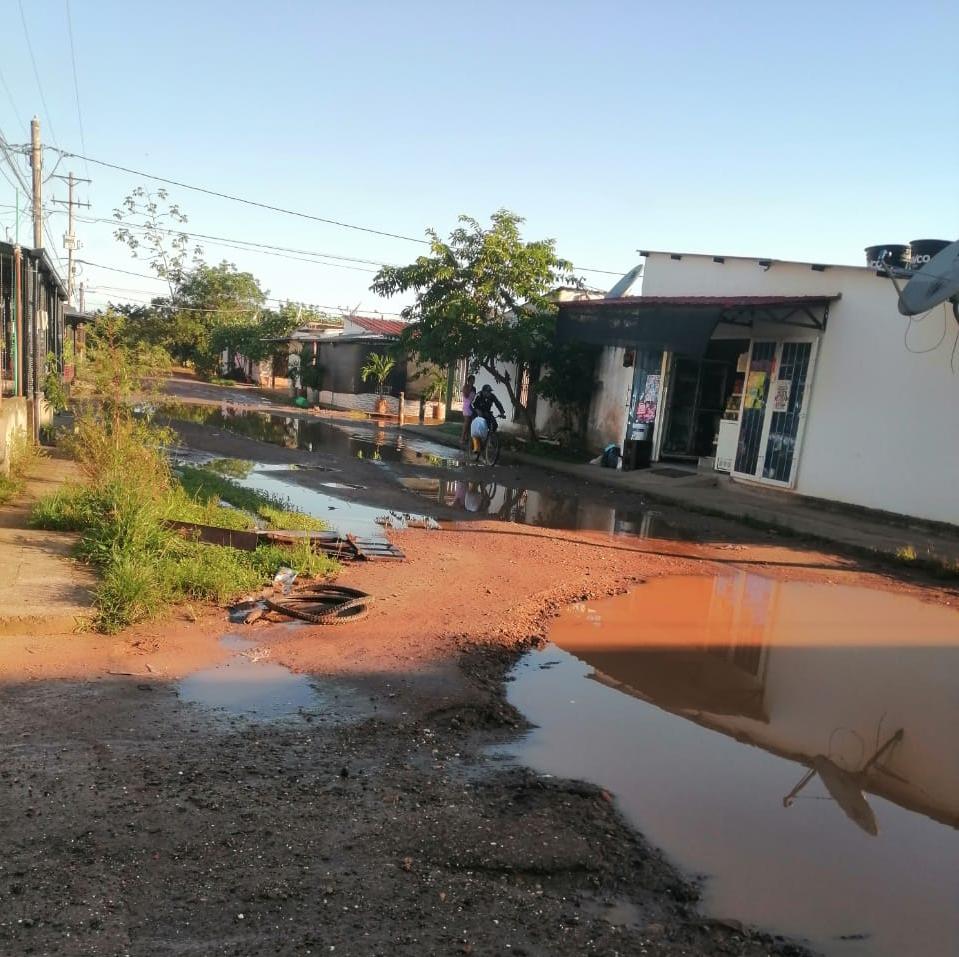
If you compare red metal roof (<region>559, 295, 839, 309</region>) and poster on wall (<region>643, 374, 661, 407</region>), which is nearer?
red metal roof (<region>559, 295, 839, 309</region>)

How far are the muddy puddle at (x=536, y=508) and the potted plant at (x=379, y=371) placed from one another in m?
15.7

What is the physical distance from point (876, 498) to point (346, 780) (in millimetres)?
10942

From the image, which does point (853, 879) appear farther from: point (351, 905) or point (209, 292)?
point (209, 292)

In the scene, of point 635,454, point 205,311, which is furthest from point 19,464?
point 205,311

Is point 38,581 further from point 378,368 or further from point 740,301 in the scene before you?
point 378,368

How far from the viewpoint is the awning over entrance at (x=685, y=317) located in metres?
13.1

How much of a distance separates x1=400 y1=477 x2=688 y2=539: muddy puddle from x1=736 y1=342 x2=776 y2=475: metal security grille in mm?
2981

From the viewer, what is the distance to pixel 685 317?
554 inches

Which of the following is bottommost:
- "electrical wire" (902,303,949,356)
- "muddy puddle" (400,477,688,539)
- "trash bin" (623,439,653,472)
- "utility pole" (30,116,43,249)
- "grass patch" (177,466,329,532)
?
"muddy puddle" (400,477,688,539)

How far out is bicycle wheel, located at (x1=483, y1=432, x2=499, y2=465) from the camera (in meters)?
17.9

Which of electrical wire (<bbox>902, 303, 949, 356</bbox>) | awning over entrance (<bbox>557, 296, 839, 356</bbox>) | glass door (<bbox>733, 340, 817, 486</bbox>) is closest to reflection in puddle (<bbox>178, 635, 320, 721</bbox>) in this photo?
electrical wire (<bbox>902, 303, 949, 356</bbox>)

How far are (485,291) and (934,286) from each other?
10.2 m

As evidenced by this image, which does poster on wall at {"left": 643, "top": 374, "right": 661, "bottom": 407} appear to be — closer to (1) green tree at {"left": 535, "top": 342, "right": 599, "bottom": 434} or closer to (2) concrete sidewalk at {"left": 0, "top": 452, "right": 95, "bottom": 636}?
(1) green tree at {"left": 535, "top": 342, "right": 599, "bottom": 434}

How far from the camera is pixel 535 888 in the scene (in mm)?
3047
